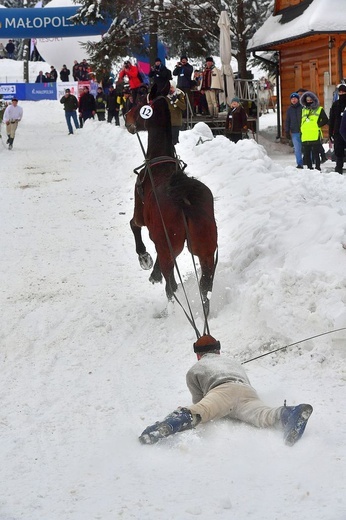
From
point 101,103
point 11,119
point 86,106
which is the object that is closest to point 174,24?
point 101,103

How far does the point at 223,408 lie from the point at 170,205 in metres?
2.48

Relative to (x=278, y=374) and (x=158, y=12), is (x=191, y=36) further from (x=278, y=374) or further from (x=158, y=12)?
(x=278, y=374)

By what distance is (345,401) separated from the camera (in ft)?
Answer: 15.8

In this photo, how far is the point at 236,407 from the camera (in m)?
4.43

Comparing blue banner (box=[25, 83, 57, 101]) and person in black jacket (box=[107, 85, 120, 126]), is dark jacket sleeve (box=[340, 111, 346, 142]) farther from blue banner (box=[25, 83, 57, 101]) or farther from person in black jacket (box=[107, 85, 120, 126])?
blue banner (box=[25, 83, 57, 101])

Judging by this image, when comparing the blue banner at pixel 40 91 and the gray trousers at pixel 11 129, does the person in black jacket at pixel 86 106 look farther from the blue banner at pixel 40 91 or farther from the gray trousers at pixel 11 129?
the blue banner at pixel 40 91

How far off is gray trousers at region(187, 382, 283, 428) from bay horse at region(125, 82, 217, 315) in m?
1.92

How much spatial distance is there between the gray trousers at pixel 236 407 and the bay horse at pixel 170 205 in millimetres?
1921

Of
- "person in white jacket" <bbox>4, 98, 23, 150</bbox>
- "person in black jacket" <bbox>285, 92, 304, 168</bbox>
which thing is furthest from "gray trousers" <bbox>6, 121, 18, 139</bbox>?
"person in black jacket" <bbox>285, 92, 304, 168</bbox>

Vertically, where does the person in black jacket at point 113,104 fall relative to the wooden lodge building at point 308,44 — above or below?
below

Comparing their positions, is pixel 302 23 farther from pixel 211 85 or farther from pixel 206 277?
pixel 206 277

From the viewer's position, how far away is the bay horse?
6.37m

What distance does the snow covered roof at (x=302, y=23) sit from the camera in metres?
21.6

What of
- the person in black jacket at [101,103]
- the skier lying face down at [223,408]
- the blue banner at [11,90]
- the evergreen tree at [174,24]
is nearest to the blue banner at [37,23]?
the evergreen tree at [174,24]
